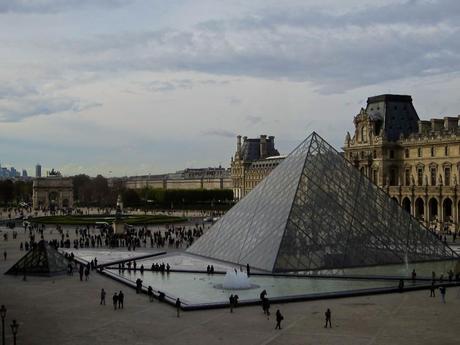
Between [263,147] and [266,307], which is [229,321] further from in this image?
[263,147]

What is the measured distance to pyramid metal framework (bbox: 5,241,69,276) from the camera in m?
29.7

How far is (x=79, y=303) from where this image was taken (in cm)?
2223

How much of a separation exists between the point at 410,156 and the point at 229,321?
53.7 metres

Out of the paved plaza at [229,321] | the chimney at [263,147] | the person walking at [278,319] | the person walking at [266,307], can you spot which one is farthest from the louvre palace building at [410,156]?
the chimney at [263,147]

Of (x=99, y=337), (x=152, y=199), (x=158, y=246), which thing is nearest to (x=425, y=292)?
(x=99, y=337)

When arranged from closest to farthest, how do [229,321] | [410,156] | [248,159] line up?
[229,321] < [410,156] < [248,159]

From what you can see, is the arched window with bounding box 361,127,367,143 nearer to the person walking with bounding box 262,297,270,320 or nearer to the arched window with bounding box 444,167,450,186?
the arched window with bounding box 444,167,450,186

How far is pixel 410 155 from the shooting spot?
6912cm

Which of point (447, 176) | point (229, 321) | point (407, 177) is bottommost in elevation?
point (229, 321)

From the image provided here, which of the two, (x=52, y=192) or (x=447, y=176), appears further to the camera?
(x=52, y=192)

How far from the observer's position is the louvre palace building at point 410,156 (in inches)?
2450

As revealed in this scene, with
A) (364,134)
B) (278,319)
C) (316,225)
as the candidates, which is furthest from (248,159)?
(278,319)

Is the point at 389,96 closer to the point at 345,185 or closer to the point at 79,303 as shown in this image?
the point at 345,185

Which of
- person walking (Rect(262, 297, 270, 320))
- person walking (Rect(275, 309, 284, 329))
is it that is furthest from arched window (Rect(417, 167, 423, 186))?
person walking (Rect(275, 309, 284, 329))
